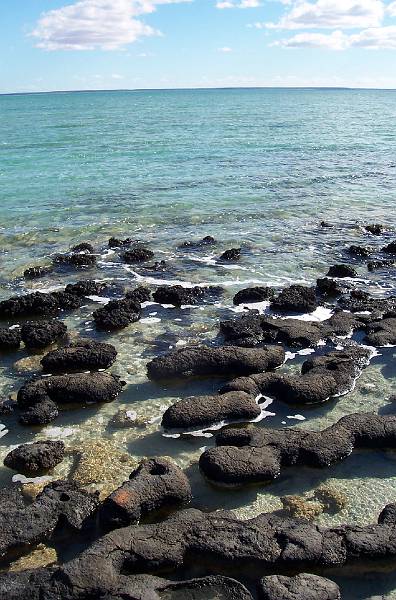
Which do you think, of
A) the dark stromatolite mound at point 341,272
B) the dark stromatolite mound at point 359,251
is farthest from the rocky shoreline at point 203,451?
the dark stromatolite mound at point 359,251

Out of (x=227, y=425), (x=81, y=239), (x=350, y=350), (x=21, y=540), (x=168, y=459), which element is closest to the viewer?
(x=21, y=540)

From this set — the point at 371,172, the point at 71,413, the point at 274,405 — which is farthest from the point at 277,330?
the point at 371,172

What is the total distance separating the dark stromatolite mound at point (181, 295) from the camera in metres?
17.6

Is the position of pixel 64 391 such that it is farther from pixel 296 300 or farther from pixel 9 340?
pixel 296 300

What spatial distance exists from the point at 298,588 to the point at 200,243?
18139 millimetres

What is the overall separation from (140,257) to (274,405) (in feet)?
36.6

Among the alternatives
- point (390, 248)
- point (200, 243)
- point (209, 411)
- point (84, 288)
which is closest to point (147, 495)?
point (209, 411)

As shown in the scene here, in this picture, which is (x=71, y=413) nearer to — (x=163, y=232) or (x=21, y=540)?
(x=21, y=540)

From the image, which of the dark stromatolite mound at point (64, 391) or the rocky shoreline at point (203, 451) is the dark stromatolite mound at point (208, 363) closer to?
the rocky shoreline at point (203, 451)

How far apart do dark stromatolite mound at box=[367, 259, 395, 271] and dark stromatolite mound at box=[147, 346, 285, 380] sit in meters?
8.90

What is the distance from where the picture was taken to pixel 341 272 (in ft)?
66.0

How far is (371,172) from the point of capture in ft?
143

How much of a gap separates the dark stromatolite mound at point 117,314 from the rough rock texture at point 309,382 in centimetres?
456

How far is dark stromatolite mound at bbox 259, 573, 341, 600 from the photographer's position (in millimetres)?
7137
